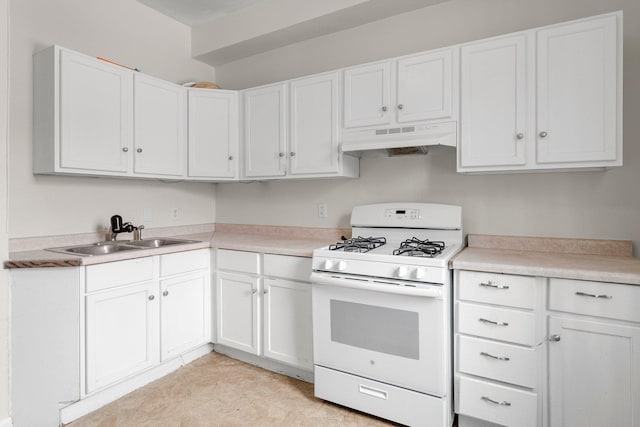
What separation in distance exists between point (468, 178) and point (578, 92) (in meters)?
0.76

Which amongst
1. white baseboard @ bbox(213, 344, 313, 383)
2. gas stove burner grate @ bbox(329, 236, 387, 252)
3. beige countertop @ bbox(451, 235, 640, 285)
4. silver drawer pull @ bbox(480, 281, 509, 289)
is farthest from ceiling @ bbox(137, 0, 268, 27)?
white baseboard @ bbox(213, 344, 313, 383)

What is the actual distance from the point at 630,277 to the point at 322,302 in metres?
1.49

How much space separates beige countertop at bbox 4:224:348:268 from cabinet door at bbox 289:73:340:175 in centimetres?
57

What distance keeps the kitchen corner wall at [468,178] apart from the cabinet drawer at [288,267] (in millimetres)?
644

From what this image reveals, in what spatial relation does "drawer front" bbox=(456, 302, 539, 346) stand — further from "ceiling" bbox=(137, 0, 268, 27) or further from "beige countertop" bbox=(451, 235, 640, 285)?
"ceiling" bbox=(137, 0, 268, 27)

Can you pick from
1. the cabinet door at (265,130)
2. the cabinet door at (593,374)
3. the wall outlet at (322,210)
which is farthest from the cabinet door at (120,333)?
the cabinet door at (593,374)

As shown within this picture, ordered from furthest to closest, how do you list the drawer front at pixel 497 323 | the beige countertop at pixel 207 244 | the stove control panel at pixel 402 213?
1. the stove control panel at pixel 402 213
2. the beige countertop at pixel 207 244
3. the drawer front at pixel 497 323

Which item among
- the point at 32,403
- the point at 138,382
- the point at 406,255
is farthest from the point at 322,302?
the point at 32,403

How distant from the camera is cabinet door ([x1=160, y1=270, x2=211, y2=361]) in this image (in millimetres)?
2458

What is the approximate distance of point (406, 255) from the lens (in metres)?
1.93

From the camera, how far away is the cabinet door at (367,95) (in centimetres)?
233

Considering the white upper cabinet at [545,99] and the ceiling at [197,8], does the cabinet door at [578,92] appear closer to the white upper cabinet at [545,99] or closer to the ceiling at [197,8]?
the white upper cabinet at [545,99]

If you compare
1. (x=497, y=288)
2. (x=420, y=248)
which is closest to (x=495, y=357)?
(x=497, y=288)

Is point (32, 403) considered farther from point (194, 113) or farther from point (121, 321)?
point (194, 113)
